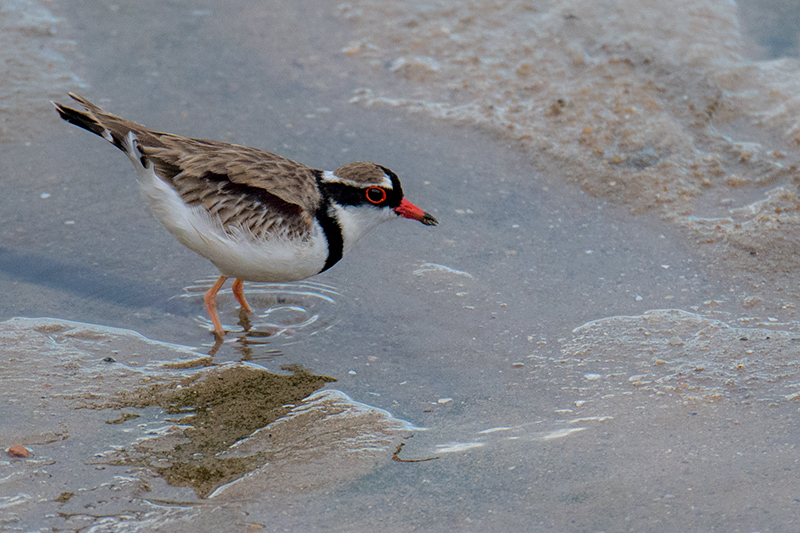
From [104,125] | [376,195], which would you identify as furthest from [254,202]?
[104,125]

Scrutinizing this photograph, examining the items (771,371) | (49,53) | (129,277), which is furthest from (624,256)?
(49,53)

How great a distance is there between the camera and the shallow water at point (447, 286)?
3441 mm

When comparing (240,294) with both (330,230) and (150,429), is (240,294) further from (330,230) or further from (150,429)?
(150,429)

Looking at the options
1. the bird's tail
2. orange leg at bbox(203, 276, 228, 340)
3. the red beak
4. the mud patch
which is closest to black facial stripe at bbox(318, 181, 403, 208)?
the red beak

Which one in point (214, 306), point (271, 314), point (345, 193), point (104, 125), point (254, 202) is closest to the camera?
point (254, 202)

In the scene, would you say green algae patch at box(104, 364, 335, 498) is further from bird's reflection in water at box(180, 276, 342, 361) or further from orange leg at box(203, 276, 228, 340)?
orange leg at box(203, 276, 228, 340)

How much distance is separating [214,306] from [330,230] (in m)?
0.92

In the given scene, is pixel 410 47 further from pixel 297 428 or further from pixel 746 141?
pixel 297 428

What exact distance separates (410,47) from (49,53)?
3.44m

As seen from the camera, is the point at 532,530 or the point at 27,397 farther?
the point at 27,397

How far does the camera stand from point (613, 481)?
11.5 feet

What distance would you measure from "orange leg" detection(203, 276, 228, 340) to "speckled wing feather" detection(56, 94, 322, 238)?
1.66 ft

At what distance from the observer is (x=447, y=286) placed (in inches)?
205

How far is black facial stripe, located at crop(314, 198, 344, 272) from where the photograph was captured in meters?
4.58
